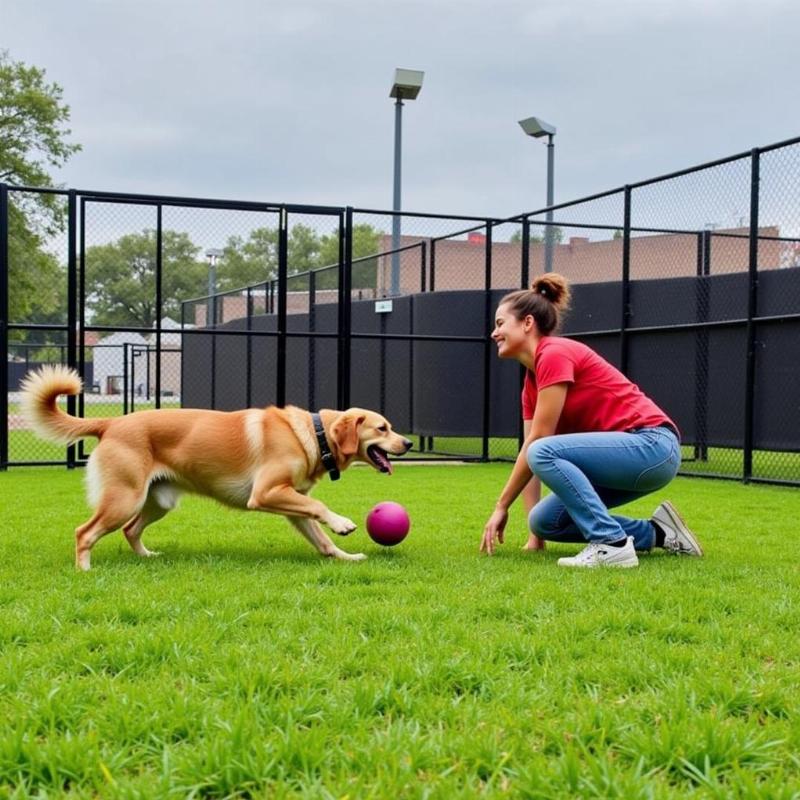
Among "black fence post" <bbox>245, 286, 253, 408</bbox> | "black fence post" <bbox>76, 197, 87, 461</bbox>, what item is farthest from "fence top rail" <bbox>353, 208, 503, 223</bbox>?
"black fence post" <bbox>245, 286, 253, 408</bbox>

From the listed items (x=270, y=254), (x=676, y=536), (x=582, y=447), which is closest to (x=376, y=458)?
(x=582, y=447)

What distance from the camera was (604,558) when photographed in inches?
198

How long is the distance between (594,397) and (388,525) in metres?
1.47

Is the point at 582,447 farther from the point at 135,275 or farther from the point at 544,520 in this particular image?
the point at 135,275

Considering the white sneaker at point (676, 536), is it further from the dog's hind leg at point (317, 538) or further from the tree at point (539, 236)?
the tree at point (539, 236)

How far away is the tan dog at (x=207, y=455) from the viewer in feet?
17.1

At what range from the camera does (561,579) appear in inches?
181

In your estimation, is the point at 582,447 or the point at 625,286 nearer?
the point at 582,447

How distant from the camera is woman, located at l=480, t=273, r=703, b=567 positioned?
5.14 meters

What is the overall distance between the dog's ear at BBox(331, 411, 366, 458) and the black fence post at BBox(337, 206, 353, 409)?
23.3 ft

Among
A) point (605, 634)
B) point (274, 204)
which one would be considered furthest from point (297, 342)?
point (605, 634)

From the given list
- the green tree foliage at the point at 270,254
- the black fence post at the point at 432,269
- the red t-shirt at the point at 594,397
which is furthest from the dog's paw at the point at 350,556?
the black fence post at the point at 432,269

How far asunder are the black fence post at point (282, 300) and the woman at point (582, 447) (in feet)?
23.4

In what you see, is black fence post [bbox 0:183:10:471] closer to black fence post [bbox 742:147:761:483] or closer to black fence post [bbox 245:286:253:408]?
black fence post [bbox 245:286:253:408]
